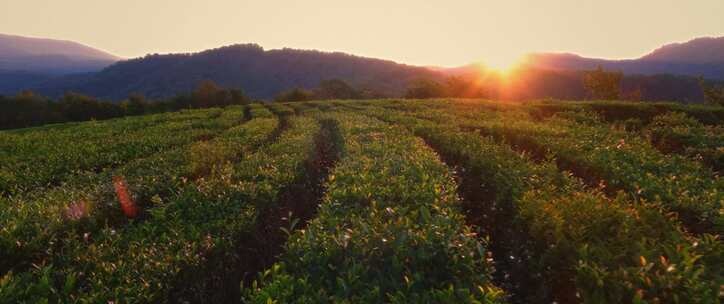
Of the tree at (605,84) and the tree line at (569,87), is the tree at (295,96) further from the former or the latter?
the tree at (605,84)

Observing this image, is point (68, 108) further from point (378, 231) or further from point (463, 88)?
point (378, 231)

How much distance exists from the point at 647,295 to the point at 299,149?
1249 centimetres

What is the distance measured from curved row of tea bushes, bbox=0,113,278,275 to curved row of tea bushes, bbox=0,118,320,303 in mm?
505

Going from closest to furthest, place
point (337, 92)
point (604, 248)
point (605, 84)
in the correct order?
point (604, 248) → point (605, 84) → point (337, 92)

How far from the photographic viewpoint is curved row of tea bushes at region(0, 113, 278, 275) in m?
6.03

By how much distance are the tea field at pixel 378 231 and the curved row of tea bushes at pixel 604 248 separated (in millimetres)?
30

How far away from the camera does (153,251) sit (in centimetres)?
547

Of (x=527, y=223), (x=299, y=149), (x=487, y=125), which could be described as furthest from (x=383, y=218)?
(x=487, y=125)

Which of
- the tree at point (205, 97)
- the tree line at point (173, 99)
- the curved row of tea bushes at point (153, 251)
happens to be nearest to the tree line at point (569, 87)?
the tree line at point (173, 99)

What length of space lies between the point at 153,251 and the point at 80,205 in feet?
12.7

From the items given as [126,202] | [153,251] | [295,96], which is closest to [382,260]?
[153,251]

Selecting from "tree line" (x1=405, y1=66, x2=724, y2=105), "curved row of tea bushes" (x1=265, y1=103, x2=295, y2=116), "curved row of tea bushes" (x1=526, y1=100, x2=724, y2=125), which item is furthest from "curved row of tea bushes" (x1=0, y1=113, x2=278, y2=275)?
"tree line" (x1=405, y1=66, x2=724, y2=105)

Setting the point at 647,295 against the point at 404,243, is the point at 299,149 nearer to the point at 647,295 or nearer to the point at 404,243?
the point at 404,243

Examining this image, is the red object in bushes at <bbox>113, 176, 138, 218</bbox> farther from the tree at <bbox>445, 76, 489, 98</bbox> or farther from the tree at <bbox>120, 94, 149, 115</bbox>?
the tree at <bbox>445, 76, 489, 98</bbox>
